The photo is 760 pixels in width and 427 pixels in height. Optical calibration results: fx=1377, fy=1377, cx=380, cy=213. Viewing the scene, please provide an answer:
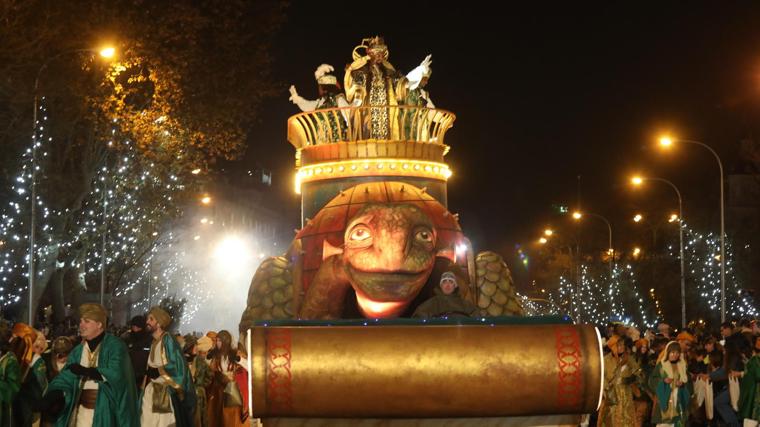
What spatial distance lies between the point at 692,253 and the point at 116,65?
30.4 m

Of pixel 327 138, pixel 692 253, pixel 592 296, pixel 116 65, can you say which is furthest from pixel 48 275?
pixel 592 296

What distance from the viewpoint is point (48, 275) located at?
38000 mm

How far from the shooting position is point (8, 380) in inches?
523

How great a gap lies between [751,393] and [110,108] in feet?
76.9

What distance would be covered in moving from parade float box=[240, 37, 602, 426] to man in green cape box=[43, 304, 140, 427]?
90.5 inches

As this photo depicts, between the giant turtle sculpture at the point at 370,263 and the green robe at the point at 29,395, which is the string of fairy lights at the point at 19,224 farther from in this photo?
the green robe at the point at 29,395

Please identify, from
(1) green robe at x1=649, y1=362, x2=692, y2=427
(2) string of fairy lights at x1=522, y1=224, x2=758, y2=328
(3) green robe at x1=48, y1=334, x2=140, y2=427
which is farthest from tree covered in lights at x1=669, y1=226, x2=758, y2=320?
(3) green robe at x1=48, y1=334, x2=140, y2=427

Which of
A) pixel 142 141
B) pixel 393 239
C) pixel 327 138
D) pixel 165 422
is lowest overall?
pixel 165 422

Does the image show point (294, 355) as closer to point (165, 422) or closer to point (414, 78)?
point (165, 422)

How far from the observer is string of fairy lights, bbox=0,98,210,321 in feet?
123

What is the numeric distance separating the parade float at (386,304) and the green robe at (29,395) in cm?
301

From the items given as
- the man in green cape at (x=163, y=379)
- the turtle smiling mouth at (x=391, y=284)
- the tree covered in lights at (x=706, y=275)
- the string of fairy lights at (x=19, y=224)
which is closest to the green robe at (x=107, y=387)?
the man in green cape at (x=163, y=379)

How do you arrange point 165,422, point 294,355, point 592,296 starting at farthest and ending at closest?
point 592,296 → point 165,422 → point 294,355

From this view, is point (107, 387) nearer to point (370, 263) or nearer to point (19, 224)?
point (370, 263)
